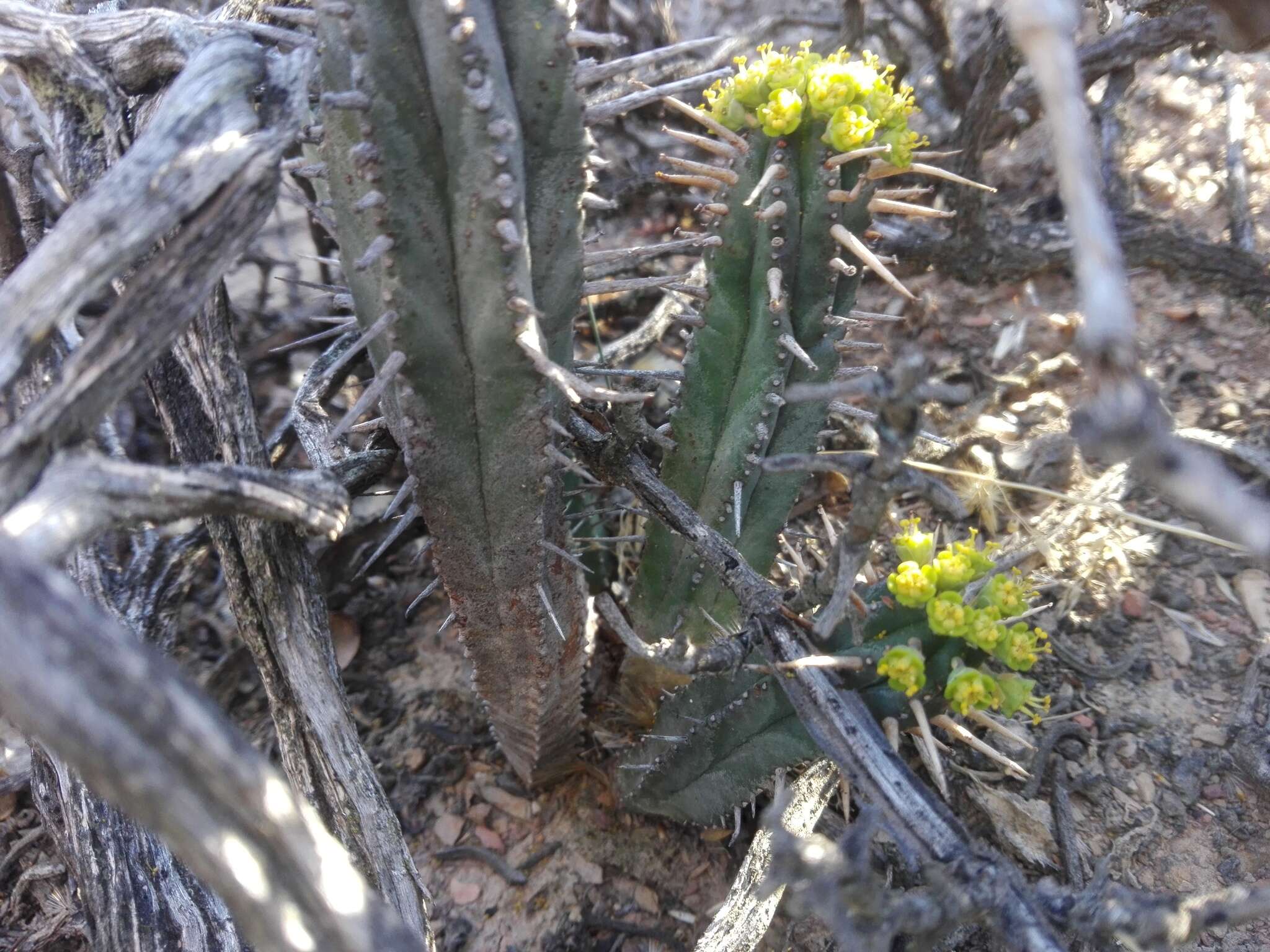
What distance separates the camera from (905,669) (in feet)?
3.49

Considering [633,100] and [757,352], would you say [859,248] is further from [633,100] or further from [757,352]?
[633,100]

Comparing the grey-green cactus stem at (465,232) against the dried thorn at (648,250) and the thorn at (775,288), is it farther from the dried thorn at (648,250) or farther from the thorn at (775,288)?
the thorn at (775,288)

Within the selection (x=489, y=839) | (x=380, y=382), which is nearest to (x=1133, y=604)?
(x=489, y=839)

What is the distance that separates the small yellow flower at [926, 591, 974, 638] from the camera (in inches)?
42.5

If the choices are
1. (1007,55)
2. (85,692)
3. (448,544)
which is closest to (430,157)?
(448,544)

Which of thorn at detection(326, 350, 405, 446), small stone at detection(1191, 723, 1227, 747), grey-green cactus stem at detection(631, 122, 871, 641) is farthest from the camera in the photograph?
small stone at detection(1191, 723, 1227, 747)

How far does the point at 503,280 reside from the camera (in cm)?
109

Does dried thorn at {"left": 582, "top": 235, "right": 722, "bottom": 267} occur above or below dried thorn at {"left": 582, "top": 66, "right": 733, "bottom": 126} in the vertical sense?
below

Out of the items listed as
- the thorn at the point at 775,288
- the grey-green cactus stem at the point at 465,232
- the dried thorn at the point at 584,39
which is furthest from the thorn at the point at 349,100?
the thorn at the point at 775,288

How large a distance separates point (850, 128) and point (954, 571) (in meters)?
0.64

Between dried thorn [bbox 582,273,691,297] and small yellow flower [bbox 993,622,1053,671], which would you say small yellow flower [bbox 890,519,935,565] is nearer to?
small yellow flower [bbox 993,622,1053,671]

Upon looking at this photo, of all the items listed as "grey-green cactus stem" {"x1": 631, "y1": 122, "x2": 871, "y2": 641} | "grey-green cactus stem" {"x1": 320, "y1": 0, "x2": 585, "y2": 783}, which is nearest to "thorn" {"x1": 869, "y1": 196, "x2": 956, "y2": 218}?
"grey-green cactus stem" {"x1": 631, "y1": 122, "x2": 871, "y2": 641}

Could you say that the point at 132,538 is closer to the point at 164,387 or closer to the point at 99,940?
the point at 164,387

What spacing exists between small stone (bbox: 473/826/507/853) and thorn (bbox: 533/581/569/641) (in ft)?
1.95
